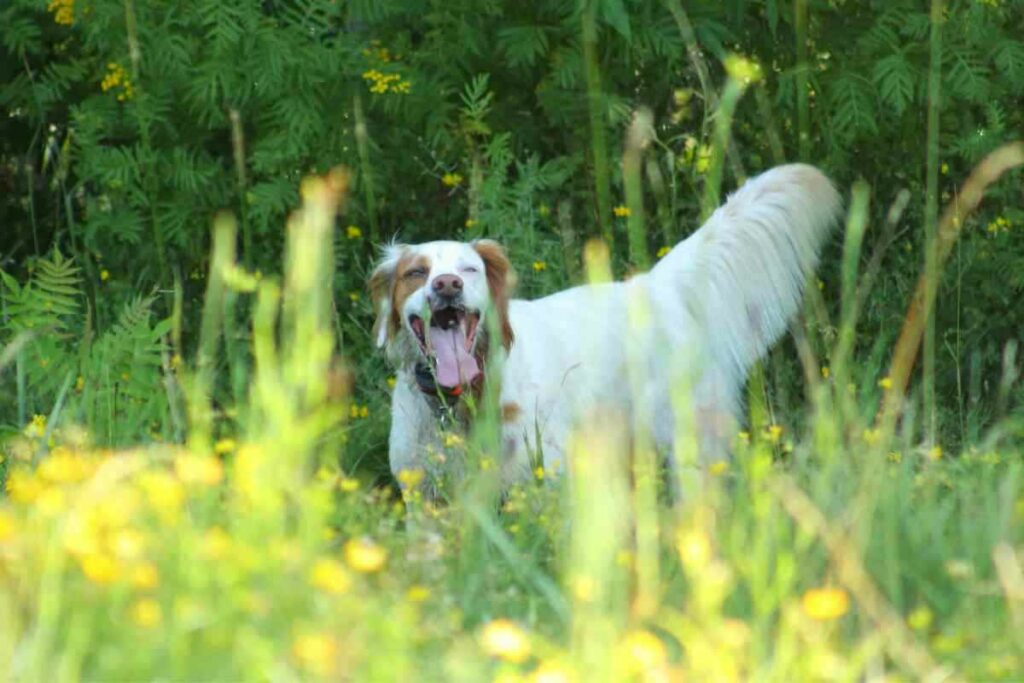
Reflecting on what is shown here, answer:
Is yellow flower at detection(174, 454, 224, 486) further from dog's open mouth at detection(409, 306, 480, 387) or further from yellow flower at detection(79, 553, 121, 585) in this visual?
dog's open mouth at detection(409, 306, 480, 387)

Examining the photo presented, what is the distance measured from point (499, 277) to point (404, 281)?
0.98 feet

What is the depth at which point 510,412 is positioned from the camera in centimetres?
508

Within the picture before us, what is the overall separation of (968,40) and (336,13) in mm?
2188

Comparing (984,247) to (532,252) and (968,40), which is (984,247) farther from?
(532,252)

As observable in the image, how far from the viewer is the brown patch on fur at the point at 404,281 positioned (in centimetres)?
523

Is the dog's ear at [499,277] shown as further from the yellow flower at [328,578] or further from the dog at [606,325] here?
the yellow flower at [328,578]

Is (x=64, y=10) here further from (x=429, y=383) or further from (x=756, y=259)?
(x=756, y=259)

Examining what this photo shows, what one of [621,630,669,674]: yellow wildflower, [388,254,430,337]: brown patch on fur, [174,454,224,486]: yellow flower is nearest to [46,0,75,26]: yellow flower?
[388,254,430,337]: brown patch on fur

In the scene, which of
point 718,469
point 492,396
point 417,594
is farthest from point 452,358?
point 417,594

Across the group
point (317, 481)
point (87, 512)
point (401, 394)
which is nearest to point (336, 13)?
point (401, 394)

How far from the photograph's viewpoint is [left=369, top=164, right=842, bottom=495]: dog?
509cm

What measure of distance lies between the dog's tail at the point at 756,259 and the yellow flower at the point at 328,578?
9.74 ft

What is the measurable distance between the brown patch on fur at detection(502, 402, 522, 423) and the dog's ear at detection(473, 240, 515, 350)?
0.20 metres

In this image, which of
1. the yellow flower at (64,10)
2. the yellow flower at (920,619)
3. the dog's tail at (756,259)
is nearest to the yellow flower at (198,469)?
the yellow flower at (920,619)
